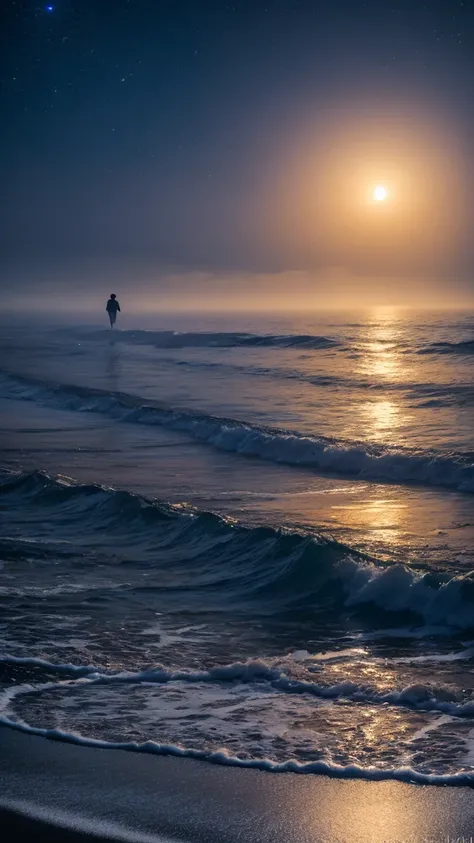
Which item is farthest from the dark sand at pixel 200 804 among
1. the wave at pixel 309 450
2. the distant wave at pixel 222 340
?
the distant wave at pixel 222 340

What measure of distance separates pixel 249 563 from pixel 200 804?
15.9ft

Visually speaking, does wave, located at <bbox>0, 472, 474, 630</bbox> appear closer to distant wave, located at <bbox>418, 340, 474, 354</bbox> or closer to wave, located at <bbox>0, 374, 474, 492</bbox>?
wave, located at <bbox>0, 374, 474, 492</bbox>

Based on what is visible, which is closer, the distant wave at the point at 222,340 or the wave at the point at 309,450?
the wave at the point at 309,450

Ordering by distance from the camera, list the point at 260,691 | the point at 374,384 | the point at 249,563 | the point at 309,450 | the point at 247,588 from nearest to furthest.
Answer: the point at 260,691 → the point at 247,588 → the point at 249,563 → the point at 309,450 → the point at 374,384

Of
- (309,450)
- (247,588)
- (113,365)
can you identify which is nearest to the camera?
(247,588)

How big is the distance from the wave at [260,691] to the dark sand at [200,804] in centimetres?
8

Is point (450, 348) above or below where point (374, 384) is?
above

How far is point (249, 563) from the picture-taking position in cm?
922

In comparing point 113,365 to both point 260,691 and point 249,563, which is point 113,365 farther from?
point 260,691

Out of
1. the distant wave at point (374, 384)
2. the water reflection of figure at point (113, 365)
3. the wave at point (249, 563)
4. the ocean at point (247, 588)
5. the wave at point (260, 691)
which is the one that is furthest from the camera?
the water reflection of figure at point (113, 365)

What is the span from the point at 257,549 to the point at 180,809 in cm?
525

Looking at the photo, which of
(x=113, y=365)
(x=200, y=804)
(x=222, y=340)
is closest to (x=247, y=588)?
(x=200, y=804)

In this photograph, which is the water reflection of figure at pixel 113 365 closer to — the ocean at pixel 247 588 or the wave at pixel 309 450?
the wave at pixel 309 450

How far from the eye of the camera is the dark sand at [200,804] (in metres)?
4.11
